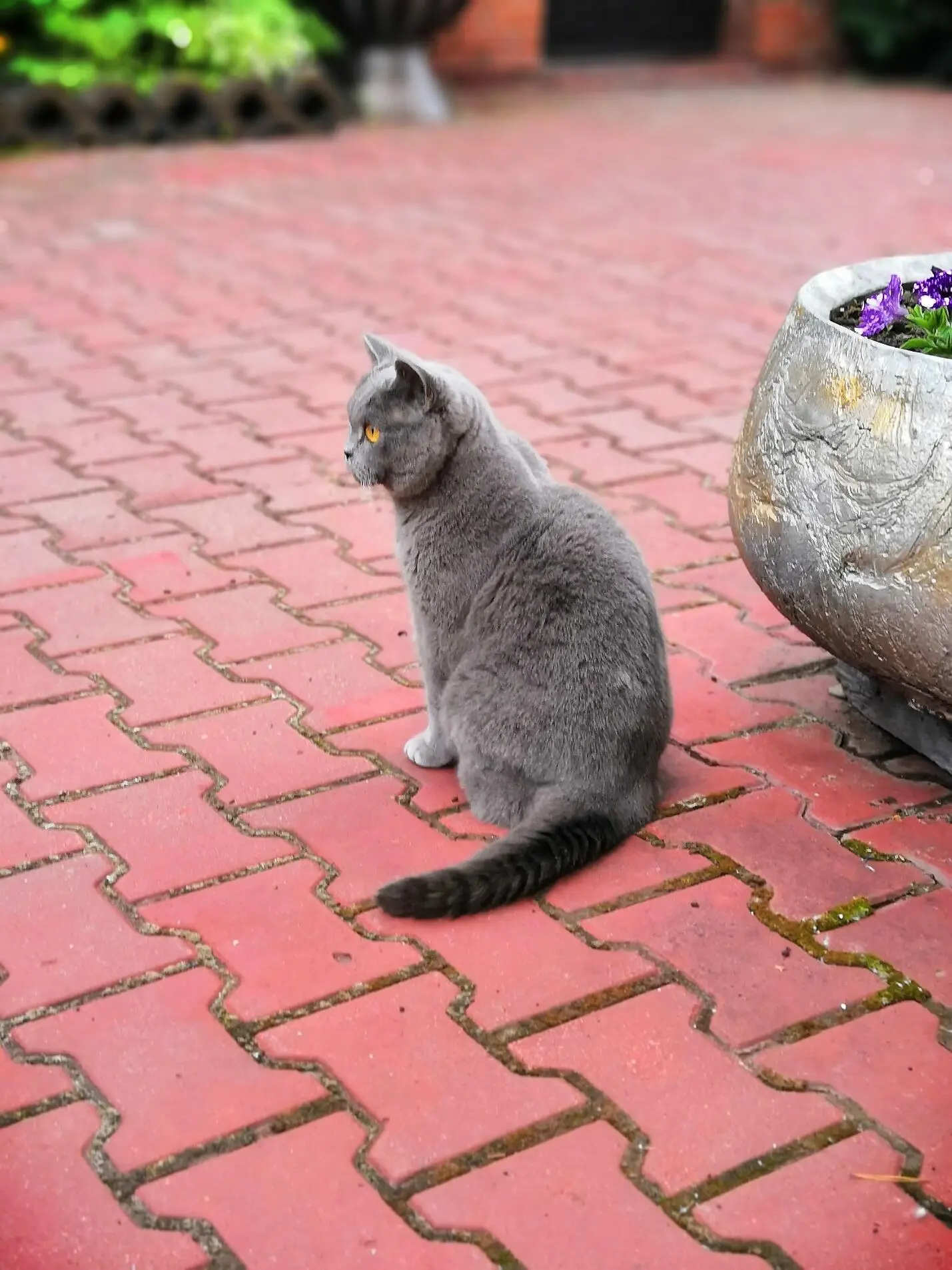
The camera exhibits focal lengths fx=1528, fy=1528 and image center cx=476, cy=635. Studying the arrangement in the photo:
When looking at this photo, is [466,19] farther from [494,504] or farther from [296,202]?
[494,504]

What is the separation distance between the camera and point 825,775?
3188 mm

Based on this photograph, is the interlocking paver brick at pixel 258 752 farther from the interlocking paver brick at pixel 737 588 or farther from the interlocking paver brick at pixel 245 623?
the interlocking paver brick at pixel 737 588

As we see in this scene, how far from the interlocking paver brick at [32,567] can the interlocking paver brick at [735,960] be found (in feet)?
6.52

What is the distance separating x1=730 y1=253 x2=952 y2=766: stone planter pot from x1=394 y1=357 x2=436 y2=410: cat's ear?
72cm

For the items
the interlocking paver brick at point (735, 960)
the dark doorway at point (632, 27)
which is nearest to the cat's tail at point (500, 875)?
the interlocking paver brick at point (735, 960)

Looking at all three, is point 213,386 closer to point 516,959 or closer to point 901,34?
point 516,959

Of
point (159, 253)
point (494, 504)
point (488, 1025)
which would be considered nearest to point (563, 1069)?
point (488, 1025)

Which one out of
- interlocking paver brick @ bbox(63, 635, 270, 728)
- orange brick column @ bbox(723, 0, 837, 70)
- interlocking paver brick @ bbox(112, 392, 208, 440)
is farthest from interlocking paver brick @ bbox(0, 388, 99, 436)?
orange brick column @ bbox(723, 0, 837, 70)

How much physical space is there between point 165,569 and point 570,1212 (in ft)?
8.05

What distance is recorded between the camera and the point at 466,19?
12.2 m

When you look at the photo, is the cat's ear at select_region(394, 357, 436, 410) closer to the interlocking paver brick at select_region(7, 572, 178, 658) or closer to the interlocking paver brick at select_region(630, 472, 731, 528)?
the interlocking paver brick at select_region(7, 572, 178, 658)

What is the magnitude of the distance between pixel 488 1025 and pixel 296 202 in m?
6.81

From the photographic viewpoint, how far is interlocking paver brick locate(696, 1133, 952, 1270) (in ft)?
6.64

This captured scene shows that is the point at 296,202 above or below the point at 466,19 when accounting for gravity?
below
